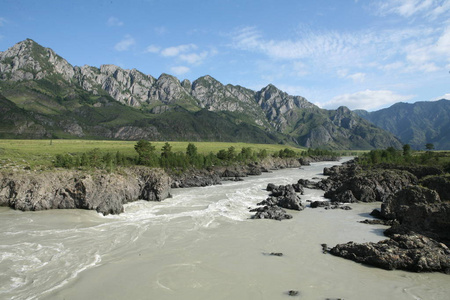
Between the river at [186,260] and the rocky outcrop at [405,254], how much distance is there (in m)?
0.66

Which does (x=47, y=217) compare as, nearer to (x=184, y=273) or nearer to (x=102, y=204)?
(x=102, y=204)

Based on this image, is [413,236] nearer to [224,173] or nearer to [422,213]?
[422,213]

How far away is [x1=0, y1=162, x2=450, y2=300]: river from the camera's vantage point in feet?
55.8

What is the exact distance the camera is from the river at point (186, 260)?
55.8 ft

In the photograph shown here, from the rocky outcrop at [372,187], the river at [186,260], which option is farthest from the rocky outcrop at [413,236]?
the rocky outcrop at [372,187]

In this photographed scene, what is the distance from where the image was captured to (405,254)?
20.0 m

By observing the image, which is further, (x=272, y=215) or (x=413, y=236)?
(x=272, y=215)

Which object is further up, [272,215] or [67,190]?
[67,190]

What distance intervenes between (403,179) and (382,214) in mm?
24678

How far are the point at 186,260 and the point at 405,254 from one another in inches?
709

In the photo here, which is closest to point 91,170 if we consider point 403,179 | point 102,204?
point 102,204

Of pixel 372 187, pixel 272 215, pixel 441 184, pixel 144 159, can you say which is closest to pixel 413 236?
pixel 272 215

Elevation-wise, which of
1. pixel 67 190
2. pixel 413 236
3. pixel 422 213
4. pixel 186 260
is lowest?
pixel 186 260

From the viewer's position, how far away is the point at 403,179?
53.8 m
